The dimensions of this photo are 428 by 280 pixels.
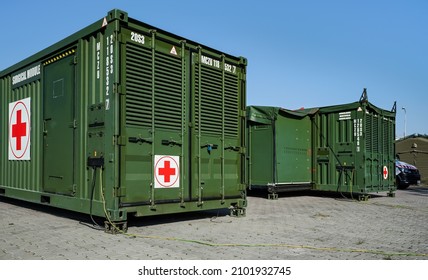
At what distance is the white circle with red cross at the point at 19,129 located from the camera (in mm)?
8508

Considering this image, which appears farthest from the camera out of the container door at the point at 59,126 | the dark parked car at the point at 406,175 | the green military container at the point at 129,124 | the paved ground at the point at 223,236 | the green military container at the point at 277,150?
the dark parked car at the point at 406,175

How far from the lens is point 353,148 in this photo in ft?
40.5

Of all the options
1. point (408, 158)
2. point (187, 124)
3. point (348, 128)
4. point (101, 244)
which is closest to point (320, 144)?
point (348, 128)

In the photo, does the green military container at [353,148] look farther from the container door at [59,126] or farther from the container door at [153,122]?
the container door at [59,126]

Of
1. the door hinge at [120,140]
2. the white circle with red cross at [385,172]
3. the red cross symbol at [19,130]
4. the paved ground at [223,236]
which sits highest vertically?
the red cross symbol at [19,130]

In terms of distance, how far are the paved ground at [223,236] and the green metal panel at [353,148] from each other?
312 centimetres

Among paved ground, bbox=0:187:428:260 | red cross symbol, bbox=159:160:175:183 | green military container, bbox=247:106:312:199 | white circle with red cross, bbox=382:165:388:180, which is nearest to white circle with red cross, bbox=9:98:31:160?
paved ground, bbox=0:187:428:260

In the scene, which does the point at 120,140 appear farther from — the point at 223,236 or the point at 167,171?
the point at 223,236

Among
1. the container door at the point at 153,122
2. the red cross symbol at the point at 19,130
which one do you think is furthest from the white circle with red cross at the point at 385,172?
the red cross symbol at the point at 19,130

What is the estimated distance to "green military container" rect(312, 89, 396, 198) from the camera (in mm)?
12242

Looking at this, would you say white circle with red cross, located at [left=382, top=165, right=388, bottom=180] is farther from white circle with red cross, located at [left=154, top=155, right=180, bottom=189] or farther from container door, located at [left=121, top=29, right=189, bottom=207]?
white circle with red cross, located at [left=154, top=155, right=180, bottom=189]

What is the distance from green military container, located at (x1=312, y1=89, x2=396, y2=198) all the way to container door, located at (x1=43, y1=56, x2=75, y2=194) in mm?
8911

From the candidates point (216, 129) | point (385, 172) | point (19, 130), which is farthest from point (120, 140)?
point (385, 172)

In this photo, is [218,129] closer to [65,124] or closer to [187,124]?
[187,124]
